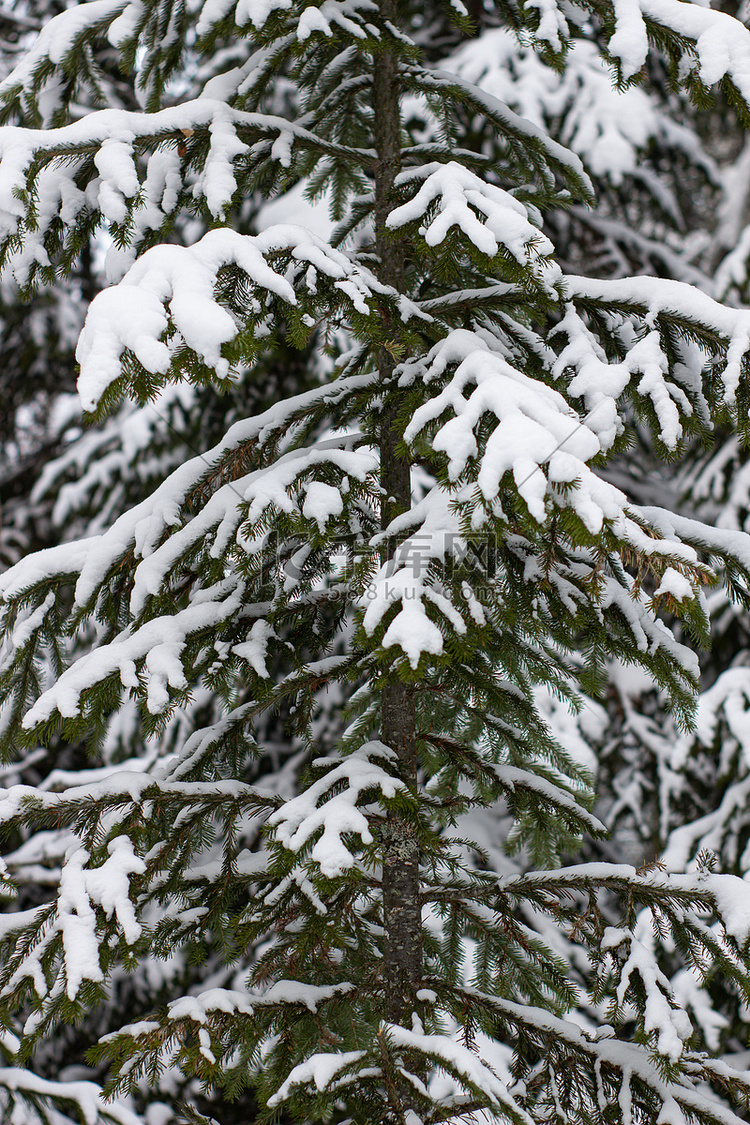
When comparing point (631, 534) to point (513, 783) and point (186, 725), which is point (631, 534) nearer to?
point (513, 783)

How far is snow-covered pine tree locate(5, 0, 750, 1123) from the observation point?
166 cm

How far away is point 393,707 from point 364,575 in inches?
23.2

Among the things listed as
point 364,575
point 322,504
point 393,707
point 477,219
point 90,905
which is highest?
point 477,219

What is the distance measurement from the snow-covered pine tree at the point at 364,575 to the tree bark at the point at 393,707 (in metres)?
0.01

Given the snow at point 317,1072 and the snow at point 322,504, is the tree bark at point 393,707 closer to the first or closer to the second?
the snow at point 322,504

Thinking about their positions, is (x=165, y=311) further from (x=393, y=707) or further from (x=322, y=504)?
(x=393, y=707)

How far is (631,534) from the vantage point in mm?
1615

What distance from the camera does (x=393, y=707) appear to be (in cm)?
240

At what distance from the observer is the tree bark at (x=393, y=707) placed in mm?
2238

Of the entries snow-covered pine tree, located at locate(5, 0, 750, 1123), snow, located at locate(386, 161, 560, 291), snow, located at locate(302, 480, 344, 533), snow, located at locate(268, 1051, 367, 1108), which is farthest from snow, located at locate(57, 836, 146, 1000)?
snow, located at locate(386, 161, 560, 291)

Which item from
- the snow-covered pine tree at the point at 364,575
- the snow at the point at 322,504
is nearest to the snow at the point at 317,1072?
the snow-covered pine tree at the point at 364,575

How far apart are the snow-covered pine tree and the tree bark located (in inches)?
0.4

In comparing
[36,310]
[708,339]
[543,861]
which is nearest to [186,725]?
[543,861]

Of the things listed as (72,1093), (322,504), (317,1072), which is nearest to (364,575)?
(322,504)
